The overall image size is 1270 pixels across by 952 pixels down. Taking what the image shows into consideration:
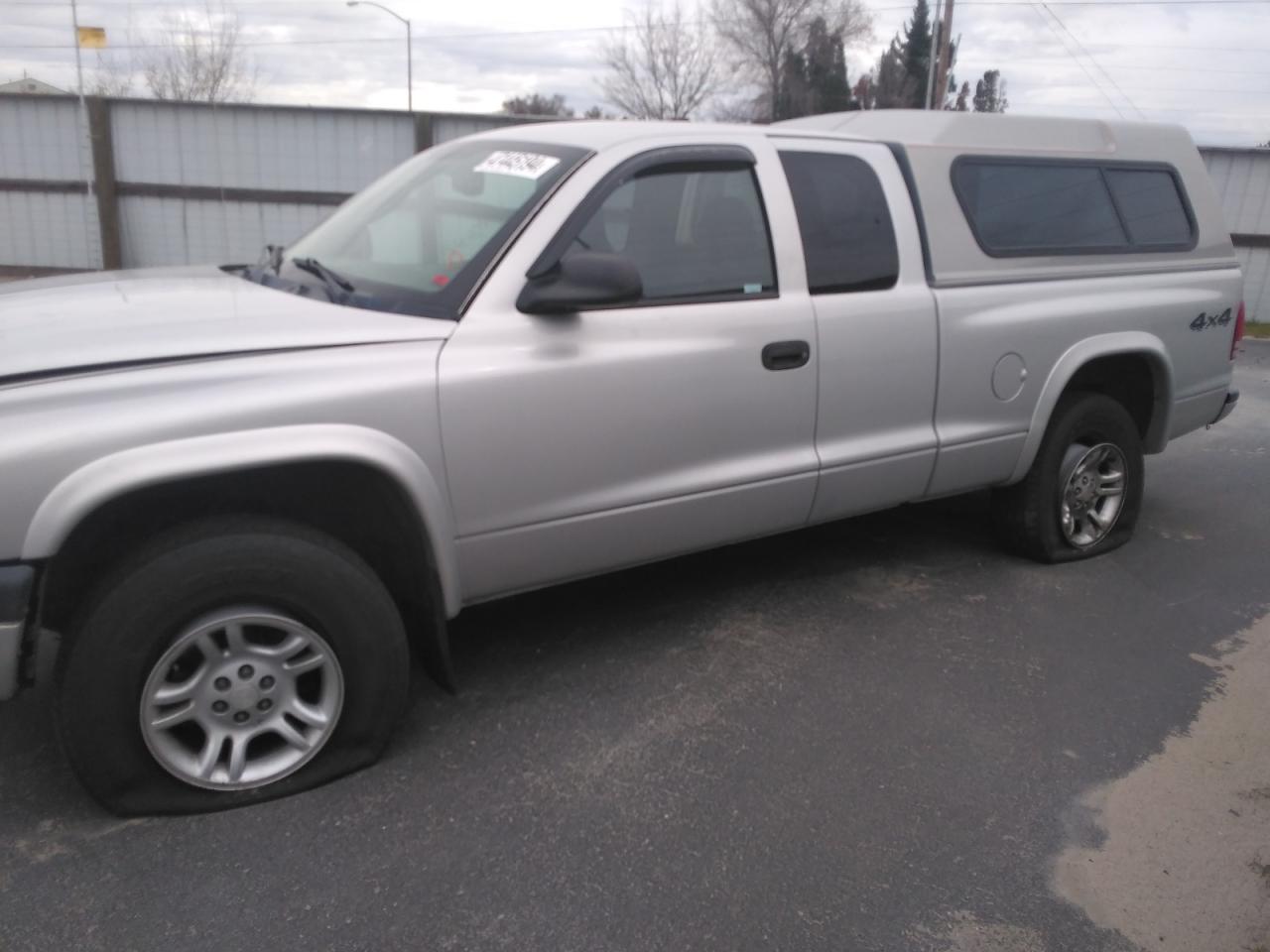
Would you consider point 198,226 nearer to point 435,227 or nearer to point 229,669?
point 435,227

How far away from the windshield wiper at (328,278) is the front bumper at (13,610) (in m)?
1.26

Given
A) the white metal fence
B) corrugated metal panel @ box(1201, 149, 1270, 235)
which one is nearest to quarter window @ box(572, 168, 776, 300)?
the white metal fence

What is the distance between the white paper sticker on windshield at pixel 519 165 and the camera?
11.3 ft

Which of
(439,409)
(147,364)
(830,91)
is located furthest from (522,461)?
(830,91)

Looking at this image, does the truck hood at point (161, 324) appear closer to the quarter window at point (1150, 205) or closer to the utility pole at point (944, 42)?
the quarter window at point (1150, 205)

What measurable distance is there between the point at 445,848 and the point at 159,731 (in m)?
0.80

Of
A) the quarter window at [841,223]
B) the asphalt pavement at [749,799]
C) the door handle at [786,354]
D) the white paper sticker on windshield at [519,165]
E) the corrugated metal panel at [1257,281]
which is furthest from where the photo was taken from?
the corrugated metal panel at [1257,281]

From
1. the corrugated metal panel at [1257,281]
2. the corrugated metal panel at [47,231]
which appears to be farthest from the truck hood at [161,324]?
the corrugated metal panel at [1257,281]

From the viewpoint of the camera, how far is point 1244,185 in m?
14.4

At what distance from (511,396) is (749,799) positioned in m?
1.35

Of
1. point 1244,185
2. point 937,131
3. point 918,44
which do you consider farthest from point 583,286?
point 918,44

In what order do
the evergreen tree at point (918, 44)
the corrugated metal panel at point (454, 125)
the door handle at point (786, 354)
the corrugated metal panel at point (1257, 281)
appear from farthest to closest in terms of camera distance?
the evergreen tree at point (918, 44) → the corrugated metal panel at point (1257, 281) → the corrugated metal panel at point (454, 125) → the door handle at point (786, 354)

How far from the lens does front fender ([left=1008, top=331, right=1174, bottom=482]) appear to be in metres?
4.56

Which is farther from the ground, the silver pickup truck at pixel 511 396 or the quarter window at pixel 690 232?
the quarter window at pixel 690 232
